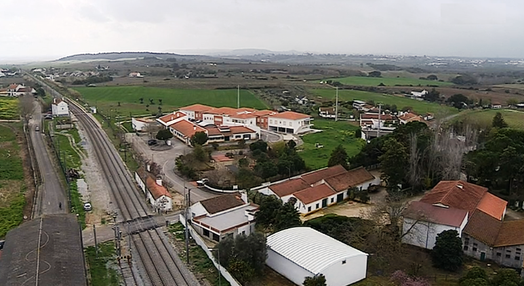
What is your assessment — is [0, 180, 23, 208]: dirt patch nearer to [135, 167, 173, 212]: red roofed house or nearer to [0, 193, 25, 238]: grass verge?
[0, 193, 25, 238]: grass verge

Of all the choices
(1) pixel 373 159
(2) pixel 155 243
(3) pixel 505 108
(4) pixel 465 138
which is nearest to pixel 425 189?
(1) pixel 373 159

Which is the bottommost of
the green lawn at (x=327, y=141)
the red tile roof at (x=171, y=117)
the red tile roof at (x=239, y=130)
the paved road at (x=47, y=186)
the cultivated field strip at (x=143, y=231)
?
the green lawn at (x=327, y=141)

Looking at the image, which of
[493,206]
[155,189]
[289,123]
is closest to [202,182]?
[155,189]

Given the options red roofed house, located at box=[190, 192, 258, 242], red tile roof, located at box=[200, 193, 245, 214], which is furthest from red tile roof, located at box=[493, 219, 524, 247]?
red tile roof, located at box=[200, 193, 245, 214]

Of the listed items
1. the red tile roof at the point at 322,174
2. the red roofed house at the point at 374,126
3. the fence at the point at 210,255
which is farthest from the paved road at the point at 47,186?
the red roofed house at the point at 374,126

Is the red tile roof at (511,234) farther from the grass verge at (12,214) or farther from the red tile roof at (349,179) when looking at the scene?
the grass verge at (12,214)

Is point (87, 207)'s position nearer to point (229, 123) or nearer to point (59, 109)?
point (229, 123)

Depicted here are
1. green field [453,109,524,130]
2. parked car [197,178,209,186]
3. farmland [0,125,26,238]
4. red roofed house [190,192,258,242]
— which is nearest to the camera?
red roofed house [190,192,258,242]
